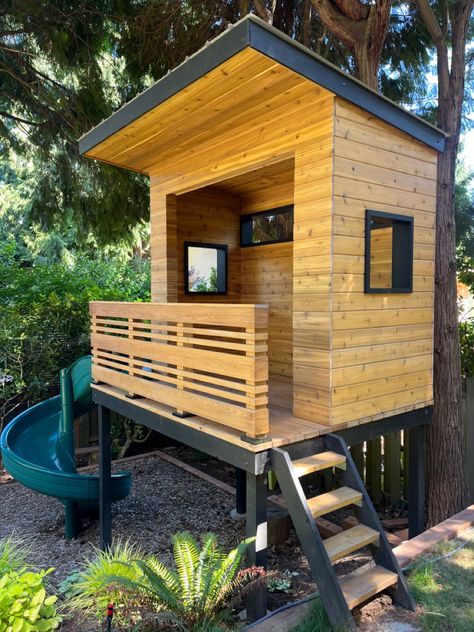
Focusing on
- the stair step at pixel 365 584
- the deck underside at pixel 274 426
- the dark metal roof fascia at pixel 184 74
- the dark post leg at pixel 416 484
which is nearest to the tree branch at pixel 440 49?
the dark metal roof fascia at pixel 184 74

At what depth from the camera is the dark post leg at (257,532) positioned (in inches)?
116

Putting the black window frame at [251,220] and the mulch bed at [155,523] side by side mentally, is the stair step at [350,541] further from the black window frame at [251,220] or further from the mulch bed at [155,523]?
the black window frame at [251,220]

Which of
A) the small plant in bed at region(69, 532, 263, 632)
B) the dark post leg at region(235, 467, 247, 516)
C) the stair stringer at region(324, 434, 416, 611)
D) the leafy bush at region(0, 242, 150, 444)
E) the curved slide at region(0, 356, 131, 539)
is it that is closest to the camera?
the small plant in bed at region(69, 532, 263, 632)

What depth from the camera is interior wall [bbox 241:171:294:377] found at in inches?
225

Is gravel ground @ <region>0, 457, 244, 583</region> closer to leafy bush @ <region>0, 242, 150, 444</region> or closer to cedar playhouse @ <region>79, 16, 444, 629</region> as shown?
cedar playhouse @ <region>79, 16, 444, 629</region>

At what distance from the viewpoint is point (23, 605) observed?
103 inches

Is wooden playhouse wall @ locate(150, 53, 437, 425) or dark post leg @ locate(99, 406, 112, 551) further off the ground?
wooden playhouse wall @ locate(150, 53, 437, 425)

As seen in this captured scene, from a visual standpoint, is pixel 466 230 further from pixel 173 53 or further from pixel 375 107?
pixel 173 53

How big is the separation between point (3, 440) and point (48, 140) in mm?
4544

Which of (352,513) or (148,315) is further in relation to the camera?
(352,513)

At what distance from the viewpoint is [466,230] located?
6.12 m

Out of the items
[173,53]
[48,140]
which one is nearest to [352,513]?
[173,53]

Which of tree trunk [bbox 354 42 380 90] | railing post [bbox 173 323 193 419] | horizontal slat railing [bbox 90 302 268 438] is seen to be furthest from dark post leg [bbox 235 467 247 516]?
tree trunk [bbox 354 42 380 90]

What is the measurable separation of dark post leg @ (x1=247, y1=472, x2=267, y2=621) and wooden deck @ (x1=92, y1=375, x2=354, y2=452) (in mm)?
233
